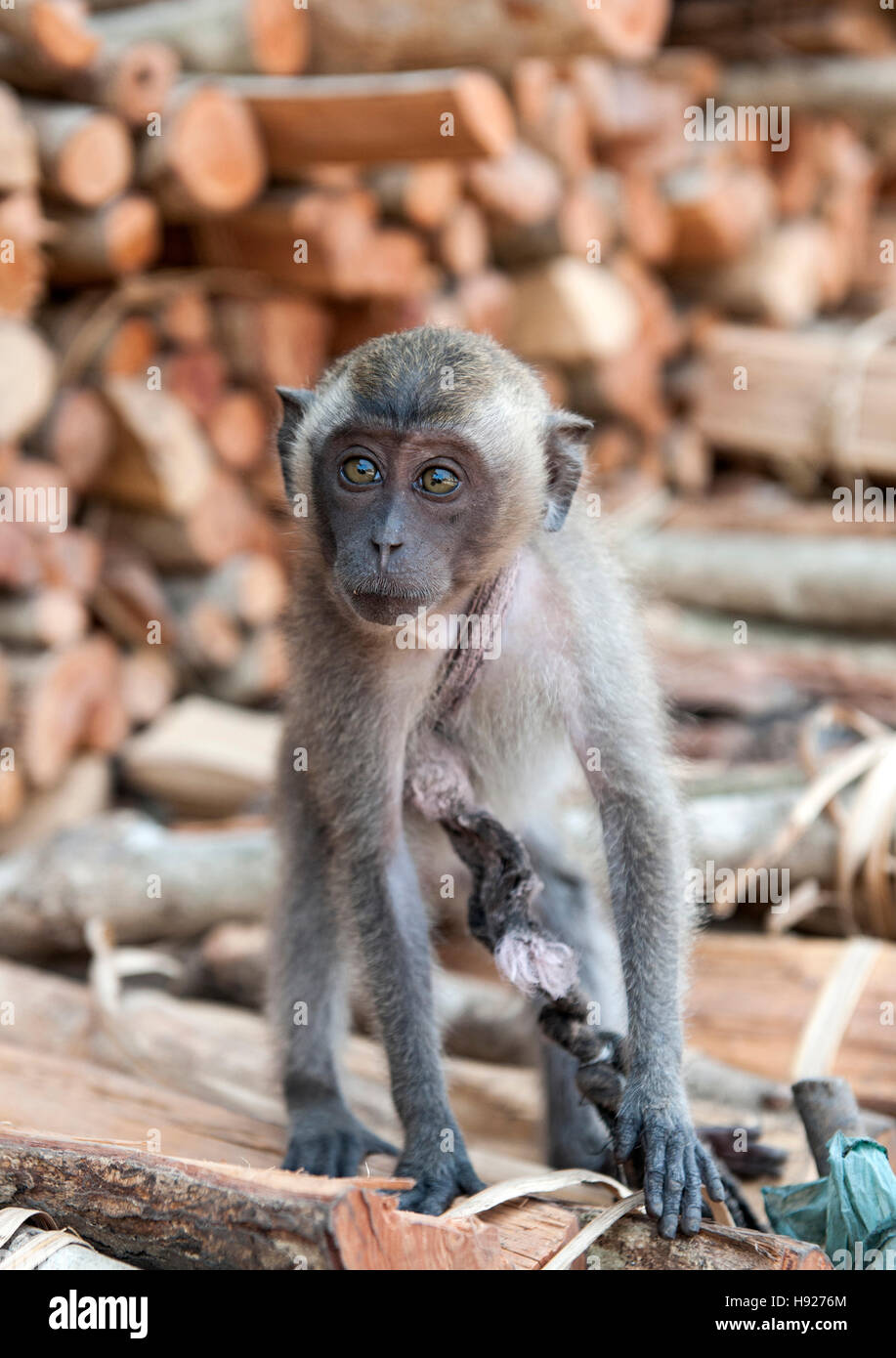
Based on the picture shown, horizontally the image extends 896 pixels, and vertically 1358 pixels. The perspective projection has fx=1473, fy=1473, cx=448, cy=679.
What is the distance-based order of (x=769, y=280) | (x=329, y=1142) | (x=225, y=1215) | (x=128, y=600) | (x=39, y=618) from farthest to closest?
(x=769, y=280) < (x=128, y=600) < (x=39, y=618) < (x=329, y=1142) < (x=225, y=1215)

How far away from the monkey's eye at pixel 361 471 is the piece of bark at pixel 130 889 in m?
1.92

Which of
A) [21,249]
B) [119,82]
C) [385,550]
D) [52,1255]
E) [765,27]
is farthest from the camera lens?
[765,27]

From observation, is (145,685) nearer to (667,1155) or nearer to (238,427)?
(238,427)

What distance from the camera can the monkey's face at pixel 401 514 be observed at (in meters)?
2.81

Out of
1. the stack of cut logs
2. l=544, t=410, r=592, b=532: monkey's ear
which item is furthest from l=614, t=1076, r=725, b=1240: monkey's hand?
the stack of cut logs

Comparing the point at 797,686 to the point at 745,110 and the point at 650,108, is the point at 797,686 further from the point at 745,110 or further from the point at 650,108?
the point at 745,110

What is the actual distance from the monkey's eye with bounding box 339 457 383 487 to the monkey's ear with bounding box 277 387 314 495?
322 millimetres

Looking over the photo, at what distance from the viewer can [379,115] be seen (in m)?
4.86

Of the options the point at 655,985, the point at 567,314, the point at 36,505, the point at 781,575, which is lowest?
the point at 655,985

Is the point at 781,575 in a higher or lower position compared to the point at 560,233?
lower

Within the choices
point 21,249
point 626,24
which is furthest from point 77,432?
point 626,24

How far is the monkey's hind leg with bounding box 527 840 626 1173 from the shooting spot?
3434 millimetres

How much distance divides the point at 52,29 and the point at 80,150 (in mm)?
365
